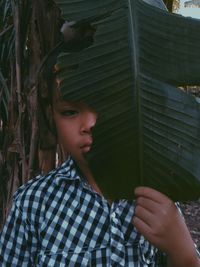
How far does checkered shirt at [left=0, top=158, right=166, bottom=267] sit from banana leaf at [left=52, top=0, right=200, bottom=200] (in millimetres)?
326

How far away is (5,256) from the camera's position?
849mm

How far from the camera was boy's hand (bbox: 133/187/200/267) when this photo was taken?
1.91 ft

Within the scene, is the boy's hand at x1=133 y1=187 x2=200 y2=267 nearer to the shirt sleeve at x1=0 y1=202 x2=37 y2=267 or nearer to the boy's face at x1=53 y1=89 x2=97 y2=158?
the boy's face at x1=53 y1=89 x2=97 y2=158

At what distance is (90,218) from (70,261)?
0.08m

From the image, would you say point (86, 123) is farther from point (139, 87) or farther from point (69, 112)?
point (139, 87)

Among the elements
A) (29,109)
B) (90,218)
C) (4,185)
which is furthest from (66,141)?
(4,185)

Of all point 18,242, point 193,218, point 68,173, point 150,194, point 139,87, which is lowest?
point 193,218

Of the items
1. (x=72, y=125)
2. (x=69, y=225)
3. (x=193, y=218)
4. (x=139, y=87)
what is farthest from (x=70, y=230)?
(x=193, y=218)

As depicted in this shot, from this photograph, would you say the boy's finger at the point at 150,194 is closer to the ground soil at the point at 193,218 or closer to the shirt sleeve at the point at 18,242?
the shirt sleeve at the point at 18,242

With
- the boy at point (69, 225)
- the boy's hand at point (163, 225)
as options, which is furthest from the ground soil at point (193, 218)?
the boy's hand at point (163, 225)

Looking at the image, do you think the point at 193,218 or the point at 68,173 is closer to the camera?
the point at 68,173

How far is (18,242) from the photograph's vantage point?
2.73 ft

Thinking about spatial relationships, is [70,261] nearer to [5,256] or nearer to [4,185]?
[5,256]

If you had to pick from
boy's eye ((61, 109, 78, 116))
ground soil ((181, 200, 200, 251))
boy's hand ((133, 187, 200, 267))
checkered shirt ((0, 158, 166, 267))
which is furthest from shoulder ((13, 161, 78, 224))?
ground soil ((181, 200, 200, 251))
